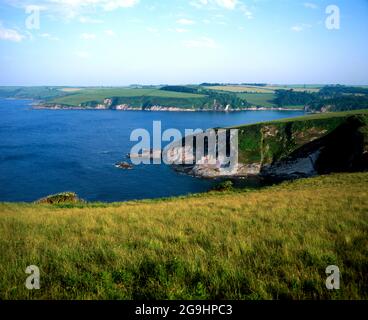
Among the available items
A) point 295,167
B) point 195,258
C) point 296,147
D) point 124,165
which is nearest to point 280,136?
point 296,147

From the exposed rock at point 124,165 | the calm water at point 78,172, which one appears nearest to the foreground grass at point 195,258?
the calm water at point 78,172

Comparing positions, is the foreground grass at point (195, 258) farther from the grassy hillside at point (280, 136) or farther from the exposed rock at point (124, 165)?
the grassy hillside at point (280, 136)

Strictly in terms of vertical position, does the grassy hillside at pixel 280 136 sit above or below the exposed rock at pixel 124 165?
above

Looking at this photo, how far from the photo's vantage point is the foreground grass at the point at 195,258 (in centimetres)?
507

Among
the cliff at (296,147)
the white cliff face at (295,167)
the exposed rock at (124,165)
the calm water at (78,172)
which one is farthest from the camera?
the exposed rock at (124,165)

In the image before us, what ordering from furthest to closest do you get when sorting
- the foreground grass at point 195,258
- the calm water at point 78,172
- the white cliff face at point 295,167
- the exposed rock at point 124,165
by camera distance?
the exposed rock at point 124,165
the white cliff face at point 295,167
the calm water at point 78,172
the foreground grass at point 195,258

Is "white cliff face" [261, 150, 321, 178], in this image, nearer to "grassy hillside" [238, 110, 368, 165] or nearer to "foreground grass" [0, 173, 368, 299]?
"grassy hillside" [238, 110, 368, 165]

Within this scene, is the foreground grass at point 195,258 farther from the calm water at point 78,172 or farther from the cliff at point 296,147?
the cliff at point 296,147

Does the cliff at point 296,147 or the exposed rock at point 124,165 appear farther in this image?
the exposed rock at point 124,165

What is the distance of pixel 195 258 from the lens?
20.7 ft

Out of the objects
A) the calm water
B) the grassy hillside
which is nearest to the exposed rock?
the calm water
